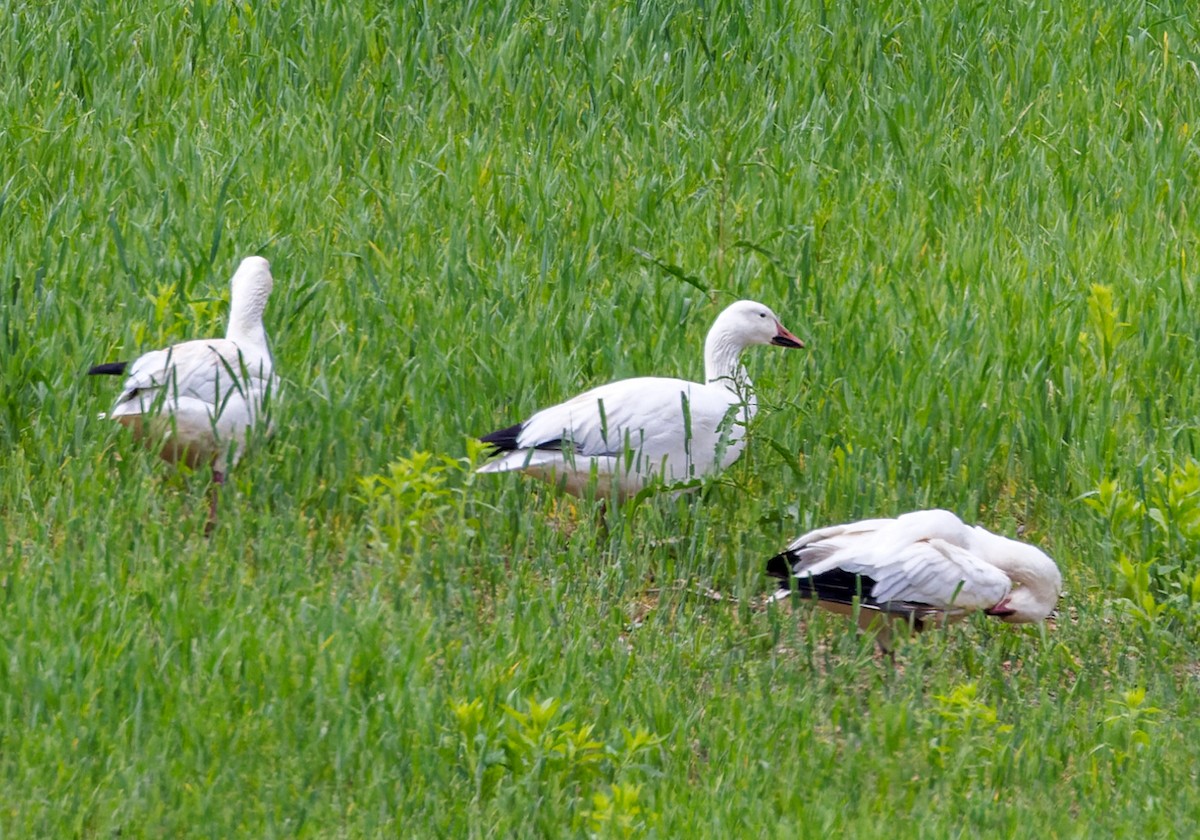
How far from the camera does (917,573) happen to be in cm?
468

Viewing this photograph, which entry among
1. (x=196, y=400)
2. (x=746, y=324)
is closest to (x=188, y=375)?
(x=196, y=400)

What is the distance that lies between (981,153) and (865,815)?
16.0 ft

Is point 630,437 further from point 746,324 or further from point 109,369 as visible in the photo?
point 109,369

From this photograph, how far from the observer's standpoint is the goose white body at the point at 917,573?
469 cm

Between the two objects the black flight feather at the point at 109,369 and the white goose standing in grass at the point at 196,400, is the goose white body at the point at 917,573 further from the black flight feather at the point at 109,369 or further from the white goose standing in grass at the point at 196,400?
the black flight feather at the point at 109,369

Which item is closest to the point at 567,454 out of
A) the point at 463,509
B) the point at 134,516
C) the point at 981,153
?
the point at 463,509

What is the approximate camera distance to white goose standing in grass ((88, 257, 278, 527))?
5.23 meters

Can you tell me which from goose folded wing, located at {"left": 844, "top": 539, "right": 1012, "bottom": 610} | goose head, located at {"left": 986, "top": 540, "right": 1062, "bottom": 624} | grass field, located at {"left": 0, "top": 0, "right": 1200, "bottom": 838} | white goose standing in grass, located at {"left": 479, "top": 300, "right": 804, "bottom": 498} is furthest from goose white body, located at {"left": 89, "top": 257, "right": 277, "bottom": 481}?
goose head, located at {"left": 986, "top": 540, "right": 1062, "bottom": 624}

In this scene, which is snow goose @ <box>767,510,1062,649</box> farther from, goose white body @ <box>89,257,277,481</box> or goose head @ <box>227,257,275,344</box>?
goose head @ <box>227,257,275,344</box>

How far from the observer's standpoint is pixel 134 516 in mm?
4992

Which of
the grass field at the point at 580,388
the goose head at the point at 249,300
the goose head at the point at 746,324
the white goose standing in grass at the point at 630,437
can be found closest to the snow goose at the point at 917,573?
the grass field at the point at 580,388

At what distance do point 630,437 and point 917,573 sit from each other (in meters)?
1.05

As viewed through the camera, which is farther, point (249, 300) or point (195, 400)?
point (249, 300)

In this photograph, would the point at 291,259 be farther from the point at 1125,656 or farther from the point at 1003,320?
the point at 1125,656
